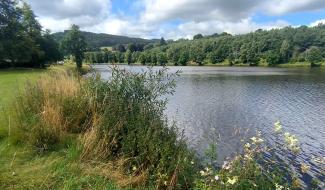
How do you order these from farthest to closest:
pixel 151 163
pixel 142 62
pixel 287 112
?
pixel 142 62 < pixel 287 112 < pixel 151 163

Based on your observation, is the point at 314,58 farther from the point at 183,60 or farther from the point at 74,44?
the point at 74,44

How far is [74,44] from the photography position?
84.5m

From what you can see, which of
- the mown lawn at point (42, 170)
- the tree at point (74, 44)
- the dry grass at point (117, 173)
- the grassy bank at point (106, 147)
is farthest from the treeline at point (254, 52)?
the dry grass at point (117, 173)

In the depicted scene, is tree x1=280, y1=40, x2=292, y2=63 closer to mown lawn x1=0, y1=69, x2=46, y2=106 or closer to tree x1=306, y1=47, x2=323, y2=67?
tree x1=306, y1=47, x2=323, y2=67

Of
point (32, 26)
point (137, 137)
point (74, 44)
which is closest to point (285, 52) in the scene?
point (74, 44)

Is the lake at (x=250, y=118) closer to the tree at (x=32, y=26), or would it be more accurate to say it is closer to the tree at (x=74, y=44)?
the tree at (x=32, y=26)

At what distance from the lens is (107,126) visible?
25.3ft

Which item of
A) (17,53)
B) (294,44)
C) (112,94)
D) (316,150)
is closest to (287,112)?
(316,150)

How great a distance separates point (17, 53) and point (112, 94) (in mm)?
48319

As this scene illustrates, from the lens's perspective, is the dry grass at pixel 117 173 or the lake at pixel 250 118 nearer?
the dry grass at pixel 117 173

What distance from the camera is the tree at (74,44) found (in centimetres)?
8369

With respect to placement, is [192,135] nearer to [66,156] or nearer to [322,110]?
[66,156]

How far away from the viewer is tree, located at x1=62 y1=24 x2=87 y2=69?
83688 millimetres

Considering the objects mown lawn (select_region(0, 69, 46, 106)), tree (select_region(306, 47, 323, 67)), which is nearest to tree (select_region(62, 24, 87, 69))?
mown lawn (select_region(0, 69, 46, 106))
